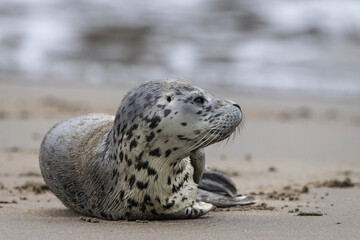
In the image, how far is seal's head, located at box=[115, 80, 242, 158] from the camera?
5340 millimetres

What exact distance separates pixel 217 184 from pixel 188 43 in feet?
46.4

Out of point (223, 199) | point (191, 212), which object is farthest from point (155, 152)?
point (223, 199)

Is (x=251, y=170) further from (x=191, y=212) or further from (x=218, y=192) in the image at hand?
(x=191, y=212)

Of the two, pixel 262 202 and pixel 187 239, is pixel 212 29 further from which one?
pixel 187 239

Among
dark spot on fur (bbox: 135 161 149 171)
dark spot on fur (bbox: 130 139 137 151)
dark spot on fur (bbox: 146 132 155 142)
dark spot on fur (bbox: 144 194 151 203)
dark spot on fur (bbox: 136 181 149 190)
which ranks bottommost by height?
dark spot on fur (bbox: 144 194 151 203)

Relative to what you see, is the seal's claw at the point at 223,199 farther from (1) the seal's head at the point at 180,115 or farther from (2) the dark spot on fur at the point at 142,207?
(1) the seal's head at the point at 180,115

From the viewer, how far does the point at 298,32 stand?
21734 millimetres

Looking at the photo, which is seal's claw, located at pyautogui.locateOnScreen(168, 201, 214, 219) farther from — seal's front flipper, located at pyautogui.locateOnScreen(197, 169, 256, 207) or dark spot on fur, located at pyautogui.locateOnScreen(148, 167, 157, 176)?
seal's front flipper, located at pyautogui.locateOnScreen(197, 169, 256, 207)

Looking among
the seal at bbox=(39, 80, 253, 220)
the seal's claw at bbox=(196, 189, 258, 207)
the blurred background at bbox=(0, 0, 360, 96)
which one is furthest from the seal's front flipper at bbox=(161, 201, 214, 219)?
the blurred background at bbox=(0, 0, 360, 96)

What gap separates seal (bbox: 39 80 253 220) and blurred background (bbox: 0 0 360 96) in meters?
8.64

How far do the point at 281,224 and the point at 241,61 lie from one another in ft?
43.8

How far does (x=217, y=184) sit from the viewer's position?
21.7 ft

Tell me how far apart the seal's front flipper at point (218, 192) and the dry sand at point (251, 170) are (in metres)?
0.18

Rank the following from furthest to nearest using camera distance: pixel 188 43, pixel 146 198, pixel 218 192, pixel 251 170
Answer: pixel 188 43 < pixel 251 170 < pixel 218 192 < pixel 146 198
